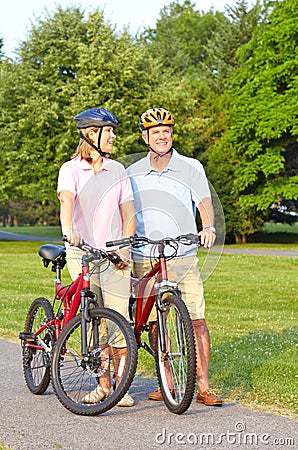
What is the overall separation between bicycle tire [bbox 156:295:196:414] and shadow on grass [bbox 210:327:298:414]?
28.4 inches

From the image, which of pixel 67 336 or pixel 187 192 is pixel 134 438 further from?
pixel 187 192

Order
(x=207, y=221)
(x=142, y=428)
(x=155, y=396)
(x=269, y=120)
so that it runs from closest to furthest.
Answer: (x=142, y=428)
(x=207, y=221)
(x=155, y=396)
(x=269, y=120)

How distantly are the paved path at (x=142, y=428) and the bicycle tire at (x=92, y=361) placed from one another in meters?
0.12

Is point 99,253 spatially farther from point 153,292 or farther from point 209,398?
point 209,398

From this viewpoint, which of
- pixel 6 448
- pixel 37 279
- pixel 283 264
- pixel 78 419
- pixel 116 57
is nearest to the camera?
pixel 6 448

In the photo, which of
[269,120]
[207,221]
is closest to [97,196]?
[207,221]

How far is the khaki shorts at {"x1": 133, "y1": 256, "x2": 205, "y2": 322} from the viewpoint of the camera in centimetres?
639

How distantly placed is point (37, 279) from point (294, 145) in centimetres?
2917

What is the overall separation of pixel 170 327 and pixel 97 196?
1071 mm

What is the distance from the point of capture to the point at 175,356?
603 centimetres

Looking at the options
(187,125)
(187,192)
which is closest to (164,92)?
(187,125)

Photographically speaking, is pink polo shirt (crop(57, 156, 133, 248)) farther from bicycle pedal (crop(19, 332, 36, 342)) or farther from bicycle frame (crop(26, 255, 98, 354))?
bicycle pedal (crop(19, 332, 36, 342))

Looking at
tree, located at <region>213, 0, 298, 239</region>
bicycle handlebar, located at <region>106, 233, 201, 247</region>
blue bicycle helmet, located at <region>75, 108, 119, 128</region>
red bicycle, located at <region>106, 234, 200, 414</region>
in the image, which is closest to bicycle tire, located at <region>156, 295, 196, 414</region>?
red bicycle, located at <region>106, 234, 200, 414</region>

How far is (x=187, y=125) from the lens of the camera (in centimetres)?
4566
